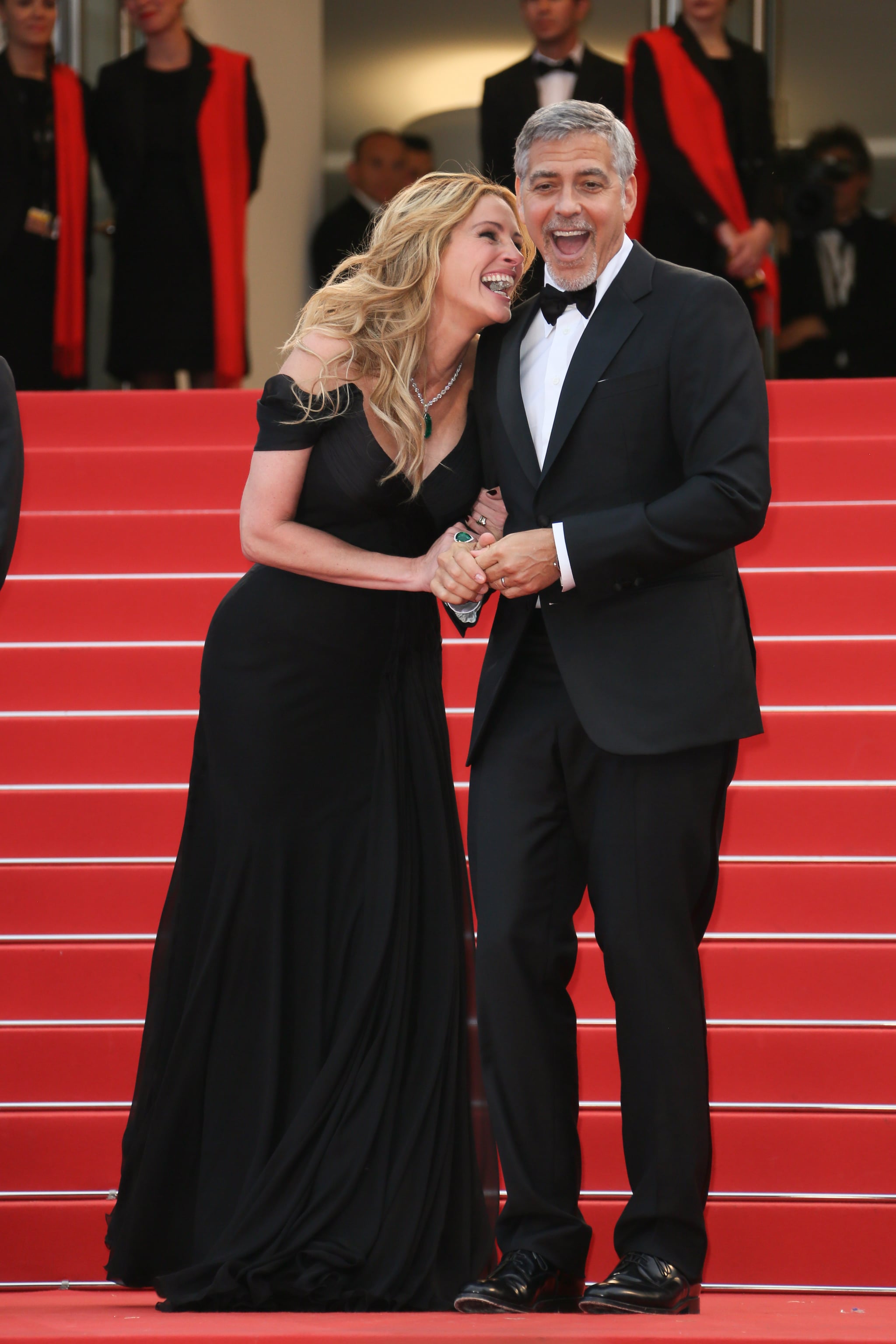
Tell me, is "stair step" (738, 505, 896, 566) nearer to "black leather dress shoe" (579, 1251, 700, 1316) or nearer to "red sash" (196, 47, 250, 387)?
"red sash" (196, 47, 250, 387)

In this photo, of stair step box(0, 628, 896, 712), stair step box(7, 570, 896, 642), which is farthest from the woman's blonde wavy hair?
stair step box(7, 570, 896, 642)

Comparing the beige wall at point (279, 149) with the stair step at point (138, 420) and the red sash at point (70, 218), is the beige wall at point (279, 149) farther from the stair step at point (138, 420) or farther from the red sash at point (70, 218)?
the stair step at point (138, 420)

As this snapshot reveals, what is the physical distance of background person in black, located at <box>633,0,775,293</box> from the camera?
6.55 meters

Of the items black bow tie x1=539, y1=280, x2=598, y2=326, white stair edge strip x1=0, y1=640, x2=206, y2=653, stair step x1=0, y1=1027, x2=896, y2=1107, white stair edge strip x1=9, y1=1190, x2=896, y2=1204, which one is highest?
black bow tie x1=539, y1=280, x2=598, y2=326

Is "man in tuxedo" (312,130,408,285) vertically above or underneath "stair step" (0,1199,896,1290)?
above

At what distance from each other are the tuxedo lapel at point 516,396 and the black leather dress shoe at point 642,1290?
3.65 feet

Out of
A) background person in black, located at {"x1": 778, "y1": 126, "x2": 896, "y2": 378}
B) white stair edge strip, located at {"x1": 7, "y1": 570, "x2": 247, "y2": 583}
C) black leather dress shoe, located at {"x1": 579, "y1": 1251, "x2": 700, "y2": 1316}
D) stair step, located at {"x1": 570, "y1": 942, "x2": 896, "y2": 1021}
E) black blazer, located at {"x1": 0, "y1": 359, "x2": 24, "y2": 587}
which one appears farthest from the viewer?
background person in black, located at {"x1": 778, "y1": 126, "x2": 896, "y2": 378}

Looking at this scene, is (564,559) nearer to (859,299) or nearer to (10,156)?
(10,156)

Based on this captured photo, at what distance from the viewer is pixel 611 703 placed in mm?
2443

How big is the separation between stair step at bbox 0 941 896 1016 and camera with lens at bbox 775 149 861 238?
210 inches

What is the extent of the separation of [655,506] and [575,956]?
2.20 feet

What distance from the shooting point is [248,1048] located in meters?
2.86

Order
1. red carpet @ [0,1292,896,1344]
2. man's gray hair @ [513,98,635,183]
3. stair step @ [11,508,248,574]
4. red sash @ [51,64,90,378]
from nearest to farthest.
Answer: red carpet @ [0,1292,896,1344] < man's gray hair @ [513,98,635,183] < stair step @ [11,508,248,574] < red sash @ [51,64,90,378]

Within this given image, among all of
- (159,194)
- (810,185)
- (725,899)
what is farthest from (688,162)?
(725,899)
